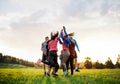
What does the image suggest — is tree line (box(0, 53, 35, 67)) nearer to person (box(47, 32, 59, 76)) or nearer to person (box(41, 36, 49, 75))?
person (box(41, 36, 49, 75))

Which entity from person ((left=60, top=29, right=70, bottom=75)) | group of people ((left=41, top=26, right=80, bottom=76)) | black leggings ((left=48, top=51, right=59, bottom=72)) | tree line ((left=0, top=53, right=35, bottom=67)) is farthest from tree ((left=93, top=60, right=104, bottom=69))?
black leggings ((left=48, top=51, right=59, bottom=72))

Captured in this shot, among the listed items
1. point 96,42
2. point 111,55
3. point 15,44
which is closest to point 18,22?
point 15,44

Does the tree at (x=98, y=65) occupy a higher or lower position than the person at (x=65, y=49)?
lower

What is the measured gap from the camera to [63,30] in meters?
9.79

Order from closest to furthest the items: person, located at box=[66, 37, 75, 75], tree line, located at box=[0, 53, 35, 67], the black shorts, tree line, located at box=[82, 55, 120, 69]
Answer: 1. person, located at box=[66, 37, 75, 75]
2. the black shorts
3. tree line, located at box=[0, 53, 35, 67]
4. tree line, located at box=[82, 55, 120, 69]

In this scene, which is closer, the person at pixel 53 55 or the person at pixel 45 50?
the person at pixel 53 55

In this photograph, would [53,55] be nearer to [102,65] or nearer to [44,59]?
[44,59]

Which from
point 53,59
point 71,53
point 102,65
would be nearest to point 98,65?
point 102,65

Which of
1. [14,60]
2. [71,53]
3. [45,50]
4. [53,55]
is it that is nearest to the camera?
[53,55]

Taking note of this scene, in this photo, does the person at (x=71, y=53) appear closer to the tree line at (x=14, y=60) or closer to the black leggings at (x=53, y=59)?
the black leggings at (x=53, y=59)

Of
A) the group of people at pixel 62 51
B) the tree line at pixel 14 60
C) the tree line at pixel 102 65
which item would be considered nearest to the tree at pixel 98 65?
the tree line at pixel 102 65

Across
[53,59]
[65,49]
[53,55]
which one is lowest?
[53,59]

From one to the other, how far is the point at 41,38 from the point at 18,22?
3.50ft

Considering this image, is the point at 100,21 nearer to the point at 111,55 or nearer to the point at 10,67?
the point at 111,55
